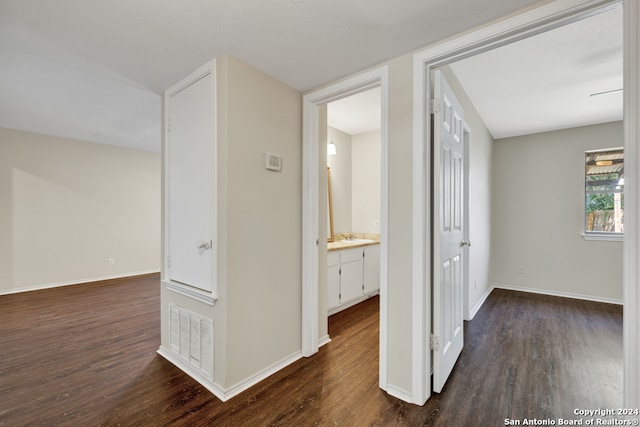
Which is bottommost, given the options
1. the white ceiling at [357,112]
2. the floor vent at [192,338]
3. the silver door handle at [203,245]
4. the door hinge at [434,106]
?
the floor vent at [192,338]

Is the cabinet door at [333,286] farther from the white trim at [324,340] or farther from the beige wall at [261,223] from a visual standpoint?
the beige wall at [261,223]

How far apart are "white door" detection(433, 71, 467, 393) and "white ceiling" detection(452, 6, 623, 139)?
0.59 m

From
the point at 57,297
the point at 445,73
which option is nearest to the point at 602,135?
the point at 445,73

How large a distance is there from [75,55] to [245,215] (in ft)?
5.26

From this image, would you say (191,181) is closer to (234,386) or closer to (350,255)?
(234,386)

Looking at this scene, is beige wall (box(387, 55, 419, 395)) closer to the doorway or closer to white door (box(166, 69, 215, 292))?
white door (box(166, 69, 215, 292))

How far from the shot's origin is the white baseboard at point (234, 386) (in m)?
1.88

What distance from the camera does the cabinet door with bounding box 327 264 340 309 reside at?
329 centimetres

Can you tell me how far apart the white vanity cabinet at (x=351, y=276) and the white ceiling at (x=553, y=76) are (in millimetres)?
2275

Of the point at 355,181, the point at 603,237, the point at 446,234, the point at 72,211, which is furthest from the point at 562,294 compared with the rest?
the point at 72,211

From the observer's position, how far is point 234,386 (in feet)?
6.24

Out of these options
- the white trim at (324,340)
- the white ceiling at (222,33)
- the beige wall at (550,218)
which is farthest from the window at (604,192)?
the white trim at (324,340)

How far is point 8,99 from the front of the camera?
319cm

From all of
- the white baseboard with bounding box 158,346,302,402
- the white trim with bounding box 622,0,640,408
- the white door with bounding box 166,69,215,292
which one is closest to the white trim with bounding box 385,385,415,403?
the white baseboard with bounding box 158,346,302,402
